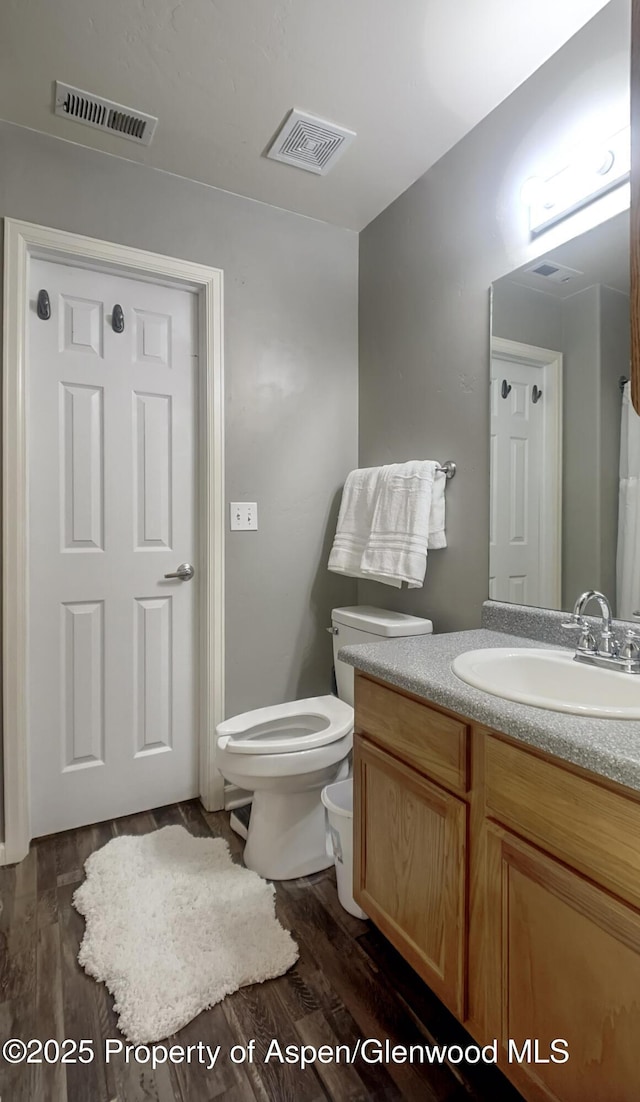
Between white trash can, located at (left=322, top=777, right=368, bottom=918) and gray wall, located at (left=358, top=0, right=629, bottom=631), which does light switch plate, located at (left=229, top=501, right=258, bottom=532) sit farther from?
white trash can, located at (left=322, top=777, right=368, bottom=918)

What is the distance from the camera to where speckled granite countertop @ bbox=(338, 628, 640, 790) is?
0.72 m

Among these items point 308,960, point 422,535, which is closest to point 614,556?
point 422,535

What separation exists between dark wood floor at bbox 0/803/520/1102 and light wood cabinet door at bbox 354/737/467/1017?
0.49 feet

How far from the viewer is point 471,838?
38.7 inches

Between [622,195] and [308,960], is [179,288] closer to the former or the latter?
[622,195]

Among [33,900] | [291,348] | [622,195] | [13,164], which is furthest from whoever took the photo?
[291,348]

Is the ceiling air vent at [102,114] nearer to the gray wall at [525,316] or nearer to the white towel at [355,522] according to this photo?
the gray wall at [525,316]

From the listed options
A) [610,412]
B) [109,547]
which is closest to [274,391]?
[109,547]

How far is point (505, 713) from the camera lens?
0.87 metres

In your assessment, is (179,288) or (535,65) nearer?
(535,65)

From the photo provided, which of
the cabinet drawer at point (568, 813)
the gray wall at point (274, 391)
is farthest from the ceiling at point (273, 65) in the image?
the cabinet drawer at point (568, 813)

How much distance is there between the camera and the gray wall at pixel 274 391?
6.33ft

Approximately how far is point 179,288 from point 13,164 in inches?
23.8

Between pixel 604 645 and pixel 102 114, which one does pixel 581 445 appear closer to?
pixel 604 645
